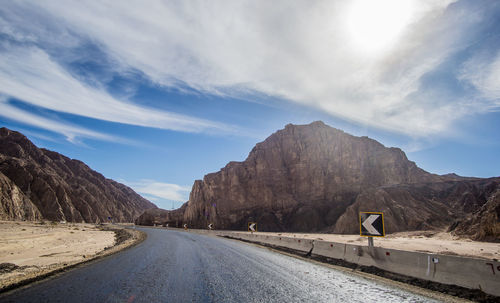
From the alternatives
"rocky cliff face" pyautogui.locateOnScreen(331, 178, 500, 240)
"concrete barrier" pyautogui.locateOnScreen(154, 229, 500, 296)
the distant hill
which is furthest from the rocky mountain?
"concrete barrier" pyautogui.locateOnScreen(154, 229, 500, 296)

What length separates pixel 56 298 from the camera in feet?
18.9

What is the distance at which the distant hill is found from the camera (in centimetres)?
7312

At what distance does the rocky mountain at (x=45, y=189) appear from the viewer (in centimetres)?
8281

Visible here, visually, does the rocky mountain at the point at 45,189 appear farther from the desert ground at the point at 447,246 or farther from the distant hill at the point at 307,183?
the desert ground at the point at 447,246

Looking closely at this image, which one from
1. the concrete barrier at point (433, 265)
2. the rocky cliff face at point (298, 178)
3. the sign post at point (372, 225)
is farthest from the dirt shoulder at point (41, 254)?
the rocky cliff face at point (298, 178)

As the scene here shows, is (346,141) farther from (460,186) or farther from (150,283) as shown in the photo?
(150,283)

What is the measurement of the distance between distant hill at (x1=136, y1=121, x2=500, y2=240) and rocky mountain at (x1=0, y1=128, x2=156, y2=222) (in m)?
37.5

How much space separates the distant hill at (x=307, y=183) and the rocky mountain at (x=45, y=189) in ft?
123

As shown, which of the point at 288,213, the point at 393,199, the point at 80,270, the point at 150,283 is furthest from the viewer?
the point at 288,213

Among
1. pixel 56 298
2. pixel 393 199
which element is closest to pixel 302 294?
pixel 56 298

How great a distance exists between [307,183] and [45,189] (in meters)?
91.3

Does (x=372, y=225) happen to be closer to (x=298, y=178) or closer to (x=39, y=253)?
(x=39, y=253)

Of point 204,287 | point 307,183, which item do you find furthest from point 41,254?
point 307,183

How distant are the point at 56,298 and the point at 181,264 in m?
5.54
